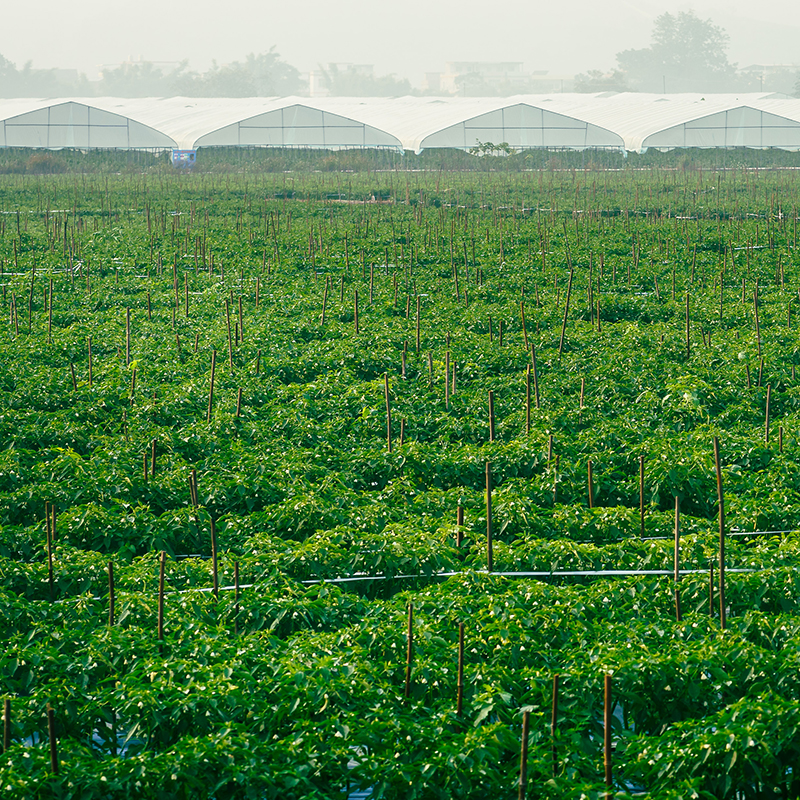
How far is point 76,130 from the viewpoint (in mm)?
55125

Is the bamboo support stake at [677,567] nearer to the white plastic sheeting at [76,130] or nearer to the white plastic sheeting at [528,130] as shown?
the white plastic sheeting at [528,130]

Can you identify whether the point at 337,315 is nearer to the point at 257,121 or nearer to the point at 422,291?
the point at 422,291

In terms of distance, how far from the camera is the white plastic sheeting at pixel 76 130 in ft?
179

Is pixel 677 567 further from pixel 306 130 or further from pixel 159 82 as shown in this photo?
pixel 159 82

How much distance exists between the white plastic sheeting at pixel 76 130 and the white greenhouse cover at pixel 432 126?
0.05 meters

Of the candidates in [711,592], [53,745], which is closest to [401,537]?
[711,592]

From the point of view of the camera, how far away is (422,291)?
19.1 meters

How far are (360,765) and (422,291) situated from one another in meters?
14.1

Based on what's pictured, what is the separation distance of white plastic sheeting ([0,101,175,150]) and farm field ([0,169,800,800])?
3787cm

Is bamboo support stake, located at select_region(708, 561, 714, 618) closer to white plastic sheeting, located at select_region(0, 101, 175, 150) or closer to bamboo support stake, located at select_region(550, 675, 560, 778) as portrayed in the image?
bamboo support stake, located at select_region(550, 675, 560, 778)

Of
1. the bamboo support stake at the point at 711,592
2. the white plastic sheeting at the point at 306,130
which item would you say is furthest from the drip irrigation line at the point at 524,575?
the white plastic sheeting at the point at 306,130

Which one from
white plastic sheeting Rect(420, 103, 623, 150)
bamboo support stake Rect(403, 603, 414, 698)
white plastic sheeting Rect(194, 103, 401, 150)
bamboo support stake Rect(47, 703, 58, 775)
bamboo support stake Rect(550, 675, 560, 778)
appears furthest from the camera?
white plastic sheeting Rect(194, 103, 401, 150)

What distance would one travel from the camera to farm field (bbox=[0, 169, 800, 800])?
226 inches

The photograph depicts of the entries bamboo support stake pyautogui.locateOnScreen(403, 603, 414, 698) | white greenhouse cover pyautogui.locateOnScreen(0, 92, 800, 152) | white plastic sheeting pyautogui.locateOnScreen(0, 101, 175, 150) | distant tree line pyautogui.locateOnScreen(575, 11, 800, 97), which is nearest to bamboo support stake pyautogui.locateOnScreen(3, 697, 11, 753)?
bamboo support stake pyautogui.locateOnScreen(403, 603, 414, 698)
